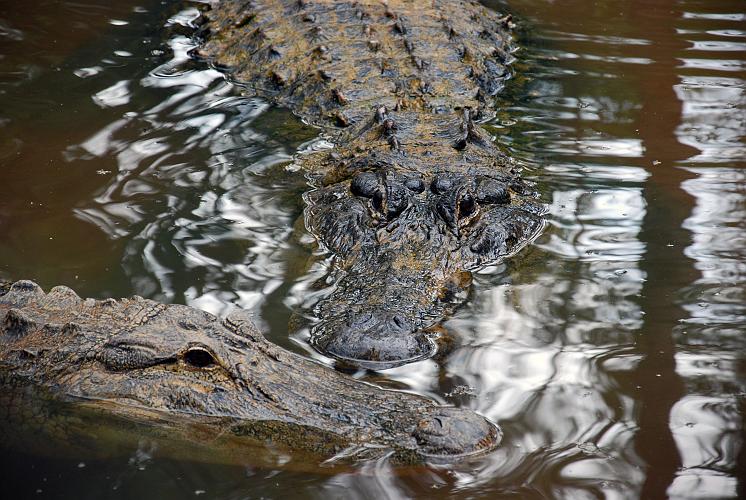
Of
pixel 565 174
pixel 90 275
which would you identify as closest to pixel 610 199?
pixel 565 174

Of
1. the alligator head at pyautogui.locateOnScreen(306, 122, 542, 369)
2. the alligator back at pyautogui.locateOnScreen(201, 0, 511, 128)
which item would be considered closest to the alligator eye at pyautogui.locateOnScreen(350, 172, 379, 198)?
the alligator head at pyautogui.locateOnScreen(306, 122, 542, 369)

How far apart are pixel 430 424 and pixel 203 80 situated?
18.6ft

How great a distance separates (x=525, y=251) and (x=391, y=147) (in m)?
1.42

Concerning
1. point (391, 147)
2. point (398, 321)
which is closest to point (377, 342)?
point (398, 321)

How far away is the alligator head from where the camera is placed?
430 centimetres

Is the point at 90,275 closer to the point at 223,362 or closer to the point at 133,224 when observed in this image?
the point at 133,224

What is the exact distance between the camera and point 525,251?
18.1 feet

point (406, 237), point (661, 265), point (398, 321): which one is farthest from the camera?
point (406, 237)

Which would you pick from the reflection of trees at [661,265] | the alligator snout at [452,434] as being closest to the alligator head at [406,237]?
the alligator snout at [452,434]

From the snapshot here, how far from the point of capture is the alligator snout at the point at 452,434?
11.3ft

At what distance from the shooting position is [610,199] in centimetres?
609

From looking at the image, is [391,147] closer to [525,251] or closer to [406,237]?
[406,237]

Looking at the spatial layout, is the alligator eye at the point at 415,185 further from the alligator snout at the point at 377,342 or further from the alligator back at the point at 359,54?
the alligator back at the point at 359,54

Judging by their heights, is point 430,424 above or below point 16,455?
above
